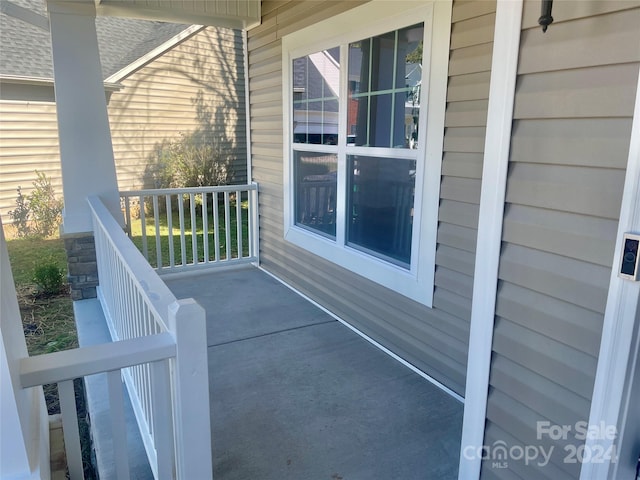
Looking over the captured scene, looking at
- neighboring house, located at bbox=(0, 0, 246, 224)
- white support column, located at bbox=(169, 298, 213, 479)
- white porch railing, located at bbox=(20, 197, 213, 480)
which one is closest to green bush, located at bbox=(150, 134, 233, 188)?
neighboring house, located at bbox=(0, 0, 246, 224)

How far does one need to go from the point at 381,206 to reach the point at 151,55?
741 cm

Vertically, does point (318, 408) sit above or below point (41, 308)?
above

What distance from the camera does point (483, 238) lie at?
162 cm

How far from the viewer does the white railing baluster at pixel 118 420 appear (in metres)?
1.42

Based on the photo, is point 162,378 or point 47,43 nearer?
point 162,378

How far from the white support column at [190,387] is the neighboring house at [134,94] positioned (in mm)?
7327

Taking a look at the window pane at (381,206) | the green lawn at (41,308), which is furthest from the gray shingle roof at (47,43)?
the window pane at (381,206)

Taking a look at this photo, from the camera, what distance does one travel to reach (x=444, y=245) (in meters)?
2.65

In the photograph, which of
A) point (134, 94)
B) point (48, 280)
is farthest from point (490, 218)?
point (134, 94)

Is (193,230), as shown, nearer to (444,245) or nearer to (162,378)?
(444,245)

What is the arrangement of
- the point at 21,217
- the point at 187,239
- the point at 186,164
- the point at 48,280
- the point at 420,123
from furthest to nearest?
the point at 186,164, the point at 187,239, the point at 21,217, the point at 48,280, the point at 420,123

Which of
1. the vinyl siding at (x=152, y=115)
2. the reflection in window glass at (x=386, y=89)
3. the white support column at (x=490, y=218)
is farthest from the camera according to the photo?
the vinyl siding at (x=152, y=115)

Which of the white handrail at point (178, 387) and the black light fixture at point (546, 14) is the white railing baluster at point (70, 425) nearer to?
the white handrail at point (178, 387)

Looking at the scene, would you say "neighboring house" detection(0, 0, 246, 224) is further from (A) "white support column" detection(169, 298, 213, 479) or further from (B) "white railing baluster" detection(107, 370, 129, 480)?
(A) "white support column" detection(169, 298, 213, 479)
